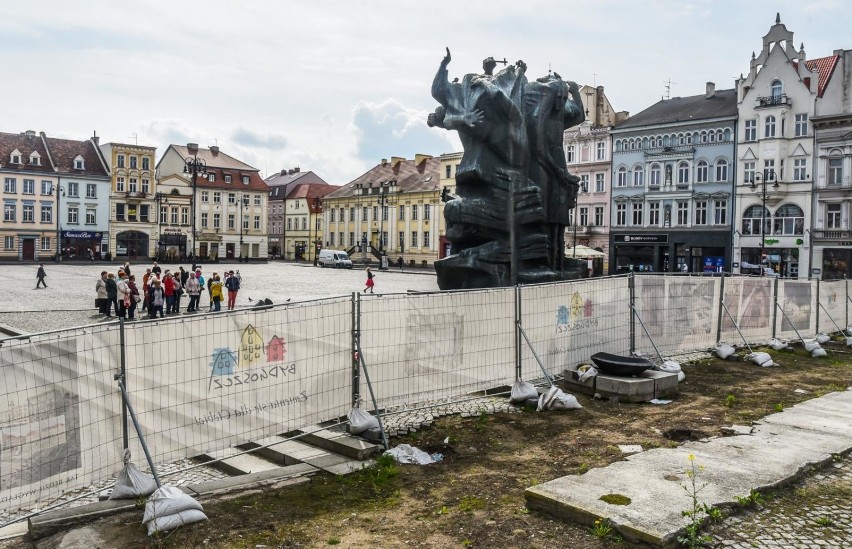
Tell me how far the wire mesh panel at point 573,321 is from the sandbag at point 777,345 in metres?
4.75

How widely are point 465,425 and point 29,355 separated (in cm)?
495

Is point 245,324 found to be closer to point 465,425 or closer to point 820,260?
point 465,425

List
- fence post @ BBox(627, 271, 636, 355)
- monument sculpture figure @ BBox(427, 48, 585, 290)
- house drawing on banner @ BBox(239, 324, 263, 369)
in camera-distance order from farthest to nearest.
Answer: monument sculpture figure @ BBox(427, 48, 585, 290)
fence post @ BBox(627, 271, 636, 355)
house drawing on banner @ BBox(239, 324, 263, 369)

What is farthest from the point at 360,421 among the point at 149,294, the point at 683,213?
the point at 683,213

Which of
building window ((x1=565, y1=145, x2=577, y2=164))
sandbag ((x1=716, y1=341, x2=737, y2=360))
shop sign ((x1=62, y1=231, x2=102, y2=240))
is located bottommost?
sandbag ((x1=716, y1=341, x2=737, y2=360))

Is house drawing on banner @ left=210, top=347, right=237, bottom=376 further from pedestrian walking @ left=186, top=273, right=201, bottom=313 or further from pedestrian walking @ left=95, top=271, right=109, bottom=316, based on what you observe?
pedestrian walking @ left=186, top=273, right=201, bottom=313

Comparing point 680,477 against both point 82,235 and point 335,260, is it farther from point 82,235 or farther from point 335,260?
point 82,235

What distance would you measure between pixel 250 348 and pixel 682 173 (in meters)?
50.1

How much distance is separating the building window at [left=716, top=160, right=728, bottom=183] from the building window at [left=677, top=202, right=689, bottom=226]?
2.83 meters

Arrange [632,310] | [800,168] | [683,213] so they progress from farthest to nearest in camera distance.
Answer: [683,213] → [800,168] → [632,310]

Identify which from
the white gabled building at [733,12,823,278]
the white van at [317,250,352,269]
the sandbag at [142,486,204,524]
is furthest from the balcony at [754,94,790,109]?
the sandbag at [142,486,204,524]

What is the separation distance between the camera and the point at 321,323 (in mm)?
7852

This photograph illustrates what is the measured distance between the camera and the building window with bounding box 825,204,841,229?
44531 millimetres

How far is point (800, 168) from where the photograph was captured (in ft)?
152
